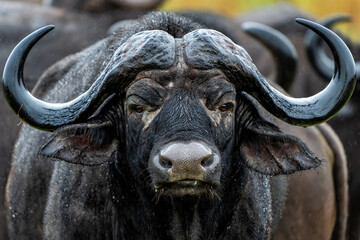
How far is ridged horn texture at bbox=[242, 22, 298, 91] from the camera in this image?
980cm

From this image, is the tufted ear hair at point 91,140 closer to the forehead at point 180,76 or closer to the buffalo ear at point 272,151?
the forehead at point 180,76

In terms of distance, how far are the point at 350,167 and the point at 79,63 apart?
4926 millimetres

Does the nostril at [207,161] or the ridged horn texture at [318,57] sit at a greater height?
the nostril at [207,161]

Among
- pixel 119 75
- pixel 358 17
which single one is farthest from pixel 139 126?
pixel 358 17

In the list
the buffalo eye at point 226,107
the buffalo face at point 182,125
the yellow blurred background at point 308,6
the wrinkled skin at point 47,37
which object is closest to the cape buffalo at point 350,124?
the wrinkled skin at point 47,37

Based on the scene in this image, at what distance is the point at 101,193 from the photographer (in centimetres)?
603

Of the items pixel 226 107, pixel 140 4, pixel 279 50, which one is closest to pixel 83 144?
pixel 226 107

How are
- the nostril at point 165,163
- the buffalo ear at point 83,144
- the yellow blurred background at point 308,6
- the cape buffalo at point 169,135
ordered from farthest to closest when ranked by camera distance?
the yellow blurred background at point 308,6 → the buffalo ear at point 83,144 → the cape buffalo at point 169,135 → the nostril at point 165,163

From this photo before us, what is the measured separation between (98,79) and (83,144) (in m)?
0.47

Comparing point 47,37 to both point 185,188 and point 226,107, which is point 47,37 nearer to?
point 226,107

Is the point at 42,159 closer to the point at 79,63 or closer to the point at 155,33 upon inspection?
the point at 79,63

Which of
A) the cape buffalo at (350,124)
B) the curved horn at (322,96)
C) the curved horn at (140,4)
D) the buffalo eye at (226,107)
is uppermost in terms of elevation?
the curved horn at (322,96)

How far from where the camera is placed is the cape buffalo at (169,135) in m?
5.30

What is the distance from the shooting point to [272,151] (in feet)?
19.1
